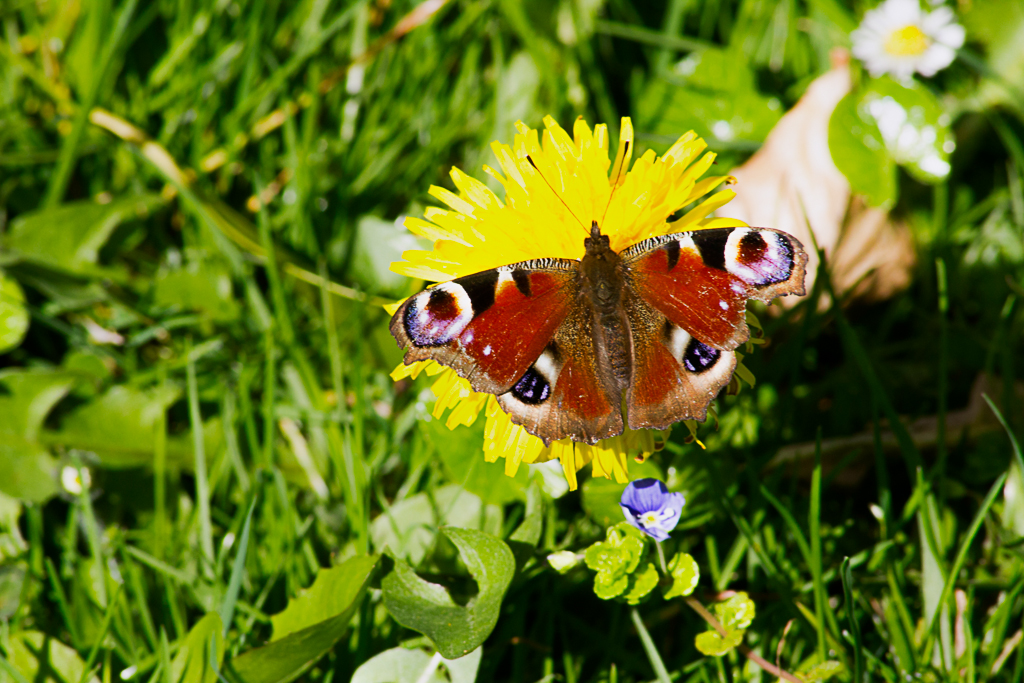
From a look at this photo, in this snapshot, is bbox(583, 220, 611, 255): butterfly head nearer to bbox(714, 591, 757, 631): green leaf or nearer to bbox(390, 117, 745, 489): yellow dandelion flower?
bbox(390, 117, 745, 489): yellow dandelion flower

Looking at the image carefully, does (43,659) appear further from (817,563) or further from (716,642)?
(817,563)

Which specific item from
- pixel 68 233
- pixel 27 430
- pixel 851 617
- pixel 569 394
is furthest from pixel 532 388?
pixel 68 233

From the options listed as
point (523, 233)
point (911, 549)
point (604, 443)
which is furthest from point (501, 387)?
point (911, 549)

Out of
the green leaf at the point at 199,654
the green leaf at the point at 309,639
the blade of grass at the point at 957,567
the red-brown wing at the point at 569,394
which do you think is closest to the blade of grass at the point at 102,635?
the green leaf at the point at 199,654

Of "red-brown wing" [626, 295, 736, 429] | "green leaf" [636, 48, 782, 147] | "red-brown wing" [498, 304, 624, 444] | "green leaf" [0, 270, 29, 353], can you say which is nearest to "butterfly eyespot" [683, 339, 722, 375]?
"red-brown wing" [626, 295, 736, 429]

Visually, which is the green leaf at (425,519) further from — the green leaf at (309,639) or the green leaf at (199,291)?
the green leaf at (199,291)
